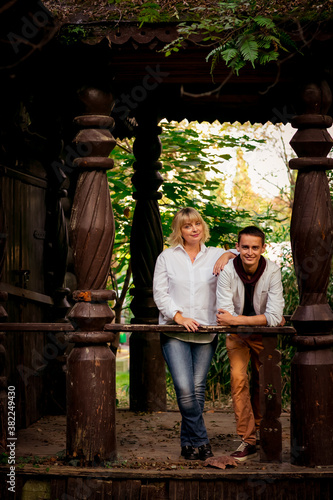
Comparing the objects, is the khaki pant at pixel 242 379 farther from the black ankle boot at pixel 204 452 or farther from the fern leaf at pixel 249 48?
the fern leaf at pixel 249 48

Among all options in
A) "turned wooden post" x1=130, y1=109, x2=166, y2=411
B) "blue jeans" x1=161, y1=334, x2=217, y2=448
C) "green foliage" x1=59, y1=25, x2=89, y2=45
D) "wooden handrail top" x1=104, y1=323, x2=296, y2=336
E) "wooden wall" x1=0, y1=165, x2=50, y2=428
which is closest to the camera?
"green foliage" x1=59, y1=25, x2=89, y2=45

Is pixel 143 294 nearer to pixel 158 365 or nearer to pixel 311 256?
pixel 158 365

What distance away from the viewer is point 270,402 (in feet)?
17.9

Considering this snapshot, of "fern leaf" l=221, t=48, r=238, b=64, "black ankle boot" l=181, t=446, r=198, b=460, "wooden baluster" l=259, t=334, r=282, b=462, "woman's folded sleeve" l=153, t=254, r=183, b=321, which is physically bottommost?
"black ankle boot" l=181, t=446, r=198, b=460

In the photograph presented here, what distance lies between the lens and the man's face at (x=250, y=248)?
5414 millimetres

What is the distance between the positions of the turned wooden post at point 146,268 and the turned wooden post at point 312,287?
2815 millimetres

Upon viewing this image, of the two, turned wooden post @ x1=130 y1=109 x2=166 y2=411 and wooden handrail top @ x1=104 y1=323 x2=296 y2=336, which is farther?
turned wooden post @ x1=130 y1=109 x2=166 y2=411

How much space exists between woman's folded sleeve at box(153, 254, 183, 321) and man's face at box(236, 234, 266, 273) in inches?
24.6

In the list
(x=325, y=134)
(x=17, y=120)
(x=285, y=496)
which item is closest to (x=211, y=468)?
(x=285, y=496)

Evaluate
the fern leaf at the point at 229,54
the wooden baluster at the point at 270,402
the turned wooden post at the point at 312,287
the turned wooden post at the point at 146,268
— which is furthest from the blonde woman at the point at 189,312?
the turned wooden post at the point at 146,268

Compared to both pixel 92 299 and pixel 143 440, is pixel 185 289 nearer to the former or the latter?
pixel 92 299

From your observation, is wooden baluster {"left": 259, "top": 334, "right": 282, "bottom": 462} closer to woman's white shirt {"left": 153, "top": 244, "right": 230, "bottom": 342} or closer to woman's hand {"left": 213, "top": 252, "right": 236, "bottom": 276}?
woman's white shirt {"left": 153, "top": 244, "right": 230, "bottom": 342}

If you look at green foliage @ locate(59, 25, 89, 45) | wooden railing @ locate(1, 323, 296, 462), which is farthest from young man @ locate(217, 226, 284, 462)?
green foliage @ locate(59, 25, 89, 45)

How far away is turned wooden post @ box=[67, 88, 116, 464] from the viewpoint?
5453 millimetres
